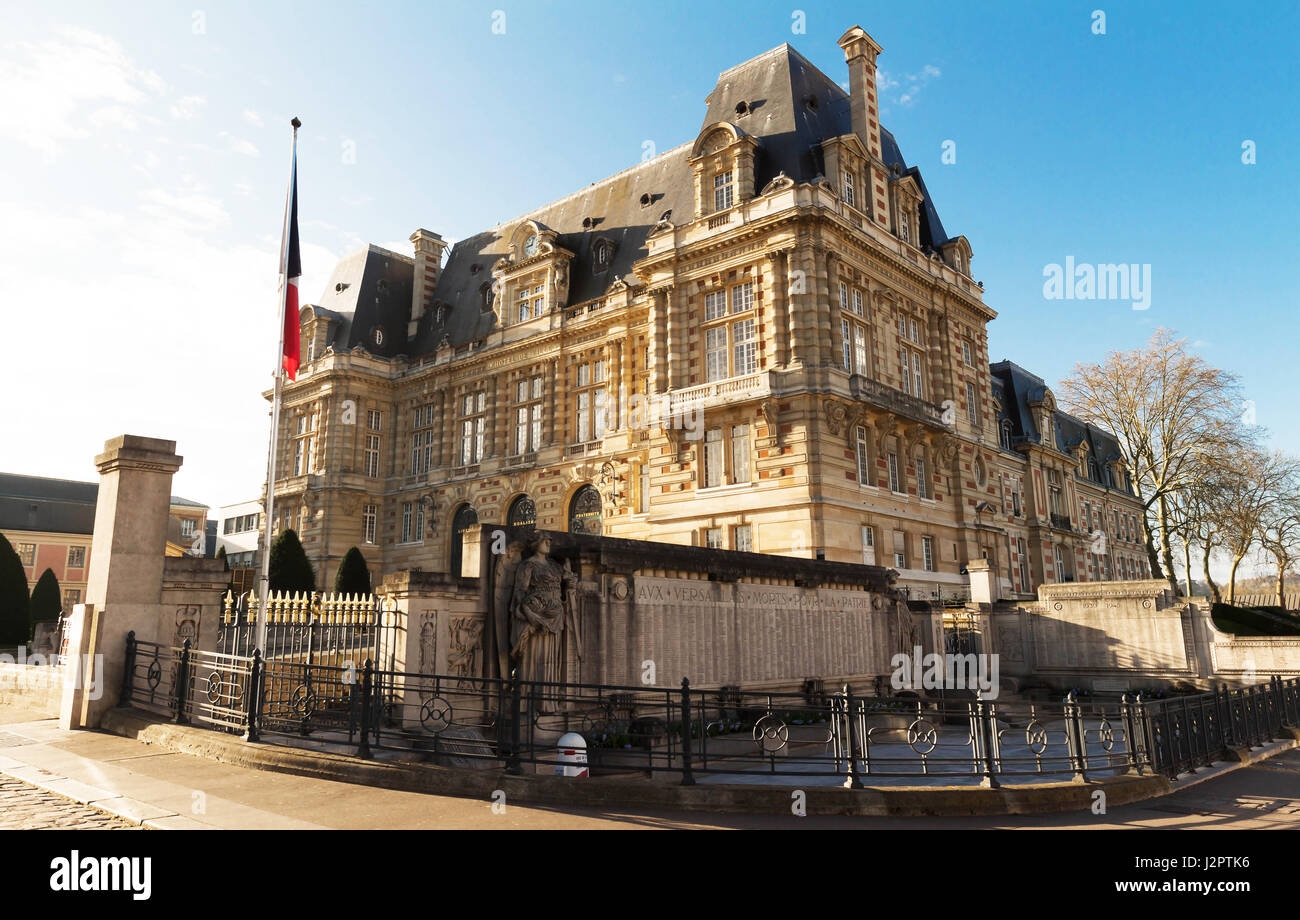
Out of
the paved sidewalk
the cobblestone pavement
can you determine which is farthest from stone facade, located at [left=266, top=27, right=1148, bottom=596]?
the cobblestone pavement

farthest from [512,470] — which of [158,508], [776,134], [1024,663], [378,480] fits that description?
[158,508]

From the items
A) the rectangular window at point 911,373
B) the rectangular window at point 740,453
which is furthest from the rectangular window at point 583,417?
the rectangular window at point 911,373

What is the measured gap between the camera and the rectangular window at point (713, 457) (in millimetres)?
30734

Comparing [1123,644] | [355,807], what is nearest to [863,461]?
[1123,644]

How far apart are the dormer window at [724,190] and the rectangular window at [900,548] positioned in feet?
46.3

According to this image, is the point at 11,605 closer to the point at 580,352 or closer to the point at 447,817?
the point at 580,352

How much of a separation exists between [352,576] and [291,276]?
19085mm

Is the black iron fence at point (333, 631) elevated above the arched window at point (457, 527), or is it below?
below

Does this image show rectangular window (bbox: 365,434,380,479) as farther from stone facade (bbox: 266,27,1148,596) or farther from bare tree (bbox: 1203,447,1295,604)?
bare tree (bbox: 1203,447,1295,604)

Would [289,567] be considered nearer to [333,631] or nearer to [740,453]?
[740,453]

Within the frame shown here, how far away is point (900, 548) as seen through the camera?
3183 centimetres

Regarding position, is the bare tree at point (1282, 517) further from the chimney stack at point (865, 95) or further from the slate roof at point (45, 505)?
the slate roof at point (45, 505)

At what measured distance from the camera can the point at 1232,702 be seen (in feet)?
42.1
